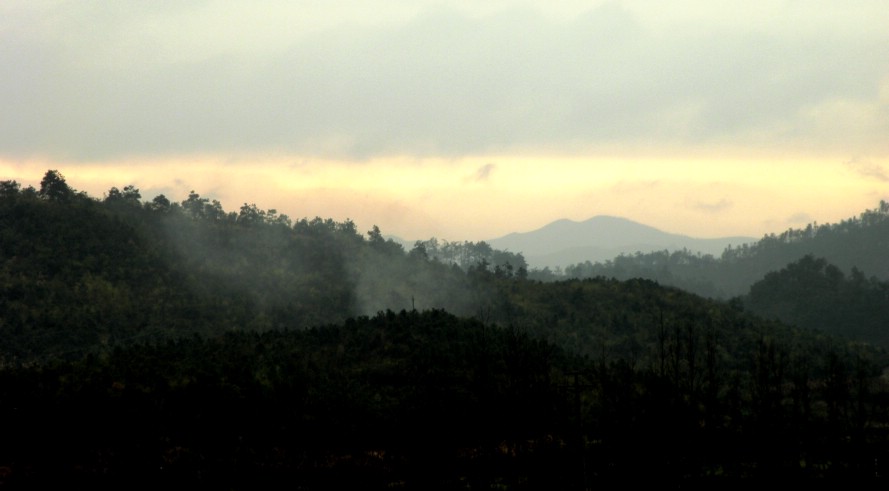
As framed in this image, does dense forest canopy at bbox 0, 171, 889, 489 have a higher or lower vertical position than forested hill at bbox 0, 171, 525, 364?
lower

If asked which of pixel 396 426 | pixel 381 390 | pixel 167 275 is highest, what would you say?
pixel 167 275

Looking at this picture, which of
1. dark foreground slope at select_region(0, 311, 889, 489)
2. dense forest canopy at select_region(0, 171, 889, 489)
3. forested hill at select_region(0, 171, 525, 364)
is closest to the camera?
dark foreground slope at select_region(0, 311, 889, 489)

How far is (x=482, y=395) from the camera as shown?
4916cm

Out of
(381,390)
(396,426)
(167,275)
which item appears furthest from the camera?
(167,275)

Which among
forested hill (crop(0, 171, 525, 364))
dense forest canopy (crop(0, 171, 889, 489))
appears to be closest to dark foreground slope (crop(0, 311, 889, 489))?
dense forest canopy (crop(0, 171, 889, 489))

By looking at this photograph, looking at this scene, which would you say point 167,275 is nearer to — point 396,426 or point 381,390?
point 381,390

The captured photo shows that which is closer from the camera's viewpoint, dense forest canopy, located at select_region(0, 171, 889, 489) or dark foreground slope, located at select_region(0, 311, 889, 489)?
dark foreground slope, located at select_region(0, 311, 889, 489)

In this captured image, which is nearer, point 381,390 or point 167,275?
point 381,390

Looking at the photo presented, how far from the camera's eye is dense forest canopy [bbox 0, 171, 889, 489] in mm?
42156

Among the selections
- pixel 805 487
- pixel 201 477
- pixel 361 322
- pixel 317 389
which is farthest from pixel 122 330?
pixel 805 487

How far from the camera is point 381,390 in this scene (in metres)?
53.3

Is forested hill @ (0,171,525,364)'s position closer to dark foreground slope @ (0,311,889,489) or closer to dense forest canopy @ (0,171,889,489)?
dense forest canopy @ (0,171,889,489)

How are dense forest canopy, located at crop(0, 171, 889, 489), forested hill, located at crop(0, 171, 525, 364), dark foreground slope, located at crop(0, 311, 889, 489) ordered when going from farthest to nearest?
forested hill, located at crop(0, 171, 525, 364) → dense forest canopy, located at crop(0, 171, 889, 489) → dark foreground slope, located at crop(0, 311, 889, 489)

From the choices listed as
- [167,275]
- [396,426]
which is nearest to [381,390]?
[396,426]
